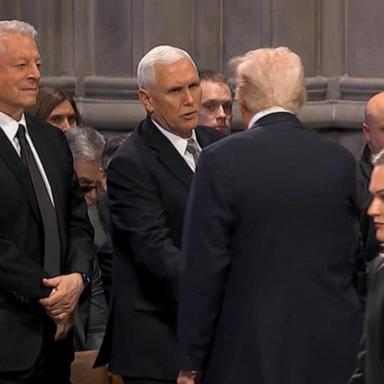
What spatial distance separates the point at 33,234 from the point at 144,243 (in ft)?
1.29

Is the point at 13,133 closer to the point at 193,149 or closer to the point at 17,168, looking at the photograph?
the point at 17,168

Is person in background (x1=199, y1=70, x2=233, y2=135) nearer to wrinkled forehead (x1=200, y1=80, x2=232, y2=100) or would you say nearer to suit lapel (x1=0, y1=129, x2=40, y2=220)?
Answer: wrinkled forehead (x1=200, y1=80, x2=232, y2=100)

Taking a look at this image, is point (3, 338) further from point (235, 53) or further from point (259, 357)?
point (235, 53)

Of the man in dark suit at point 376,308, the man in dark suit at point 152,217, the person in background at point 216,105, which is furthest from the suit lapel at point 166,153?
the man in dark suit at point 376,308

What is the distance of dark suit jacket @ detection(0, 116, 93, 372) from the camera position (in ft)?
21.9

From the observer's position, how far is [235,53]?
10.2 metres

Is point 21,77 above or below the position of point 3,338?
above

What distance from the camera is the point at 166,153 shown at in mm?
6785

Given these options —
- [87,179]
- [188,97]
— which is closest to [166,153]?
[188,97]

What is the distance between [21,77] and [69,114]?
1771mm

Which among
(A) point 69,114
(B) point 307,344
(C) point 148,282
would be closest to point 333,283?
(B) point 307,344

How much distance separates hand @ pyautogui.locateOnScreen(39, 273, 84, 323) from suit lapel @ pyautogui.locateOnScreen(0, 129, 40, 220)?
0.23 metres

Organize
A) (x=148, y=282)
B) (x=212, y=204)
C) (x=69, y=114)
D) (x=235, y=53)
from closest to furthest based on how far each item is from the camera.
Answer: (x=212, y=204) → (x=148, y=282) → (x=69, y=114) → (x=235, y=53)

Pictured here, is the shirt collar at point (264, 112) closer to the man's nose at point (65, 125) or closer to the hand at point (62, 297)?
the hand at point (62, 297)
